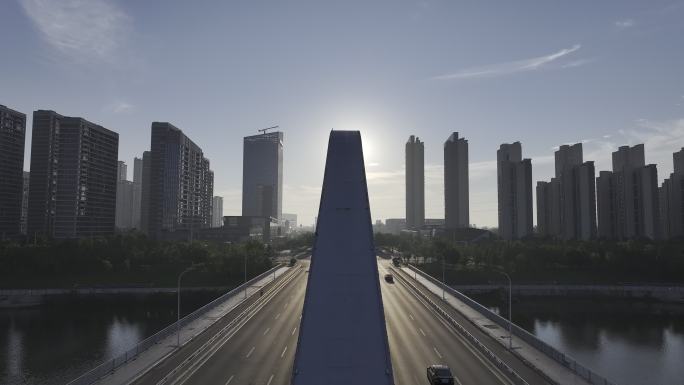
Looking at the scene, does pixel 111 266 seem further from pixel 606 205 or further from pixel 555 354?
pixel 606 205

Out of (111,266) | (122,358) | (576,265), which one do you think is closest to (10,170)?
(111,266)

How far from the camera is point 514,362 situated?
1505 inches

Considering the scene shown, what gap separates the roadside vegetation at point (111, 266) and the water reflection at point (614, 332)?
192 ft

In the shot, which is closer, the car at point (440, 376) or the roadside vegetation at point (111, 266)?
the car at point (440, 376)

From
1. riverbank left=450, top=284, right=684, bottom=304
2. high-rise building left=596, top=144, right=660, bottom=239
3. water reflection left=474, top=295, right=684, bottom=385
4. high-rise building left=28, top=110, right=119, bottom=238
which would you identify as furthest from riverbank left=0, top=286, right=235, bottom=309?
high-rise building left=596, top=144, right=660, bottom=239

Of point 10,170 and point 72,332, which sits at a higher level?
point 10,170

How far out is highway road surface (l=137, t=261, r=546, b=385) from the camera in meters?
34.3

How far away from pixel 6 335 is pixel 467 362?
65.0 meters

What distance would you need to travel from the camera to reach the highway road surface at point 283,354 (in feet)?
112

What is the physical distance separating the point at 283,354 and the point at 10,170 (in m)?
190

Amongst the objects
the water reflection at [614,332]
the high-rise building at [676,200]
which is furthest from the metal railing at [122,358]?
the high-rise building at [676,200]

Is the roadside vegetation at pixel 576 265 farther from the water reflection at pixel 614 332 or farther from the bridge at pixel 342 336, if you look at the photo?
the bridge at pixel 342 336

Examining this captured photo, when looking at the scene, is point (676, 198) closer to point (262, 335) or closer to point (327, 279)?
point (262, 335)

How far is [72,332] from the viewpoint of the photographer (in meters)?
66.1
